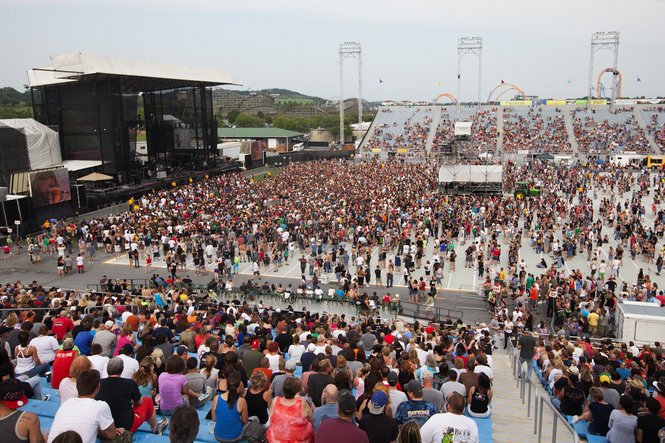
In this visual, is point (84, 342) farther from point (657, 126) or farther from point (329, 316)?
point (657, 126)

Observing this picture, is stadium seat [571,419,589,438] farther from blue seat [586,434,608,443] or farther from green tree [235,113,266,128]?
green tree [235,113,266,128]

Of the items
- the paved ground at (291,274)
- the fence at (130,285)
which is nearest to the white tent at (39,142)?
the paved ground at (291,274)

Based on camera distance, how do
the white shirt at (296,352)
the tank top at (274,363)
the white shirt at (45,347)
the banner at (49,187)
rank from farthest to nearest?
1. the banner at (49,187)
2. the white shirt at (296,352)
3. the white shirt at (45,347)
4. the tank top at (274,363)

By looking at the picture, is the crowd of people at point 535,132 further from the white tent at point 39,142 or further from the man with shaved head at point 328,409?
the man with shaved head at point 328,409

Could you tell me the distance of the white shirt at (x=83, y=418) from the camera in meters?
3.89

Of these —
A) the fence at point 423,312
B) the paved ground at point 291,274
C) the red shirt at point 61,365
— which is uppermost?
the red shirt at point 61,365

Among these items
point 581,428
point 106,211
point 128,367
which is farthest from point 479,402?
point 106,211

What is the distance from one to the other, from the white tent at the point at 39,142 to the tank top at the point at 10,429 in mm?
30001

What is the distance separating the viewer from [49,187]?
2667 centimetres

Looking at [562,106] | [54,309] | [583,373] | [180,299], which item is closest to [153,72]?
[180,299]

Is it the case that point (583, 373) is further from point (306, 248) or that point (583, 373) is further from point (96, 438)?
point (306, 248)

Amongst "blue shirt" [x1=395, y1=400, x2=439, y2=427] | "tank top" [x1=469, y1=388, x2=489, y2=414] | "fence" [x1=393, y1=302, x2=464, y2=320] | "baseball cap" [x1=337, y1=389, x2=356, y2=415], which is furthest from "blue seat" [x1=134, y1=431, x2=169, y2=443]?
"fence" [x1=393, y1=302, x2=464, y2=320]

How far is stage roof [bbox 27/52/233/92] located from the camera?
31719mm

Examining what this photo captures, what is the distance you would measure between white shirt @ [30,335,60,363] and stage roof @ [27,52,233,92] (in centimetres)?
2830
